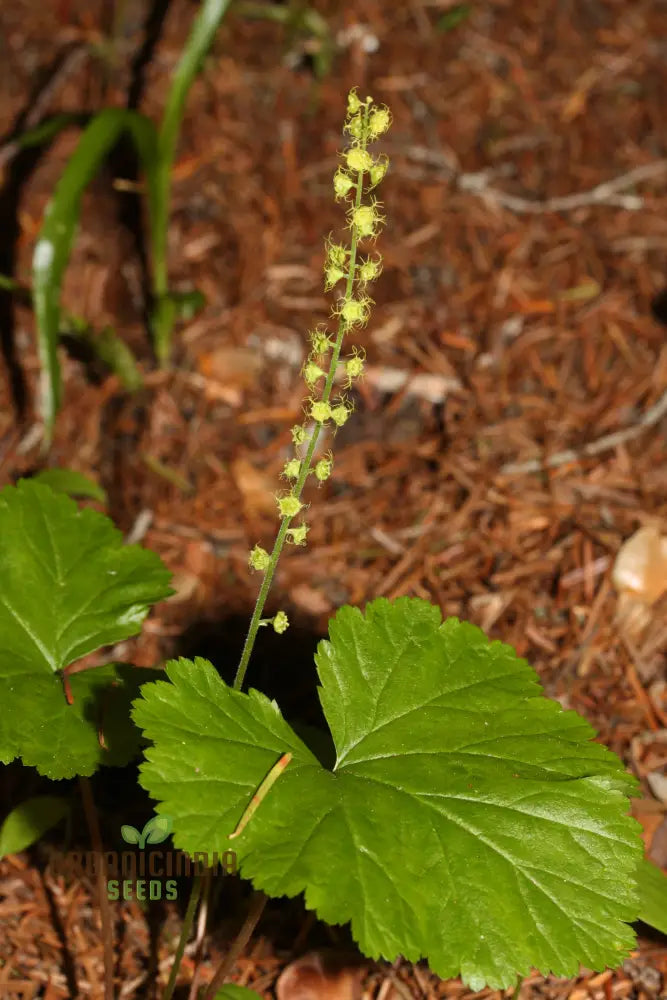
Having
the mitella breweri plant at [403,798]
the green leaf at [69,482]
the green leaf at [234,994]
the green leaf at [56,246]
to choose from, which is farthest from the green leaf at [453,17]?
the green leaf at [234,994]

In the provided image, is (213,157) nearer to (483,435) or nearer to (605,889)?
(483,435)

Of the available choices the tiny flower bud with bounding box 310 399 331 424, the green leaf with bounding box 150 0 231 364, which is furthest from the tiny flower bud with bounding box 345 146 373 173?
the green leaf with bounding box 150 0 231 364

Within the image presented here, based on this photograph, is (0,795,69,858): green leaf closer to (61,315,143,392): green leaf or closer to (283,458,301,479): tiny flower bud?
(283,458,301,479): tiny flower bud

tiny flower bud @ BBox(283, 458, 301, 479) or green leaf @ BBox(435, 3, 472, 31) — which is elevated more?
green leaf @ BBox(435, 3, 472, 31)

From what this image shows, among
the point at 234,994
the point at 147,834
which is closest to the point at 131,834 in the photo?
the point at 147,834

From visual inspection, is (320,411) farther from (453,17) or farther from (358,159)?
(453,17)
